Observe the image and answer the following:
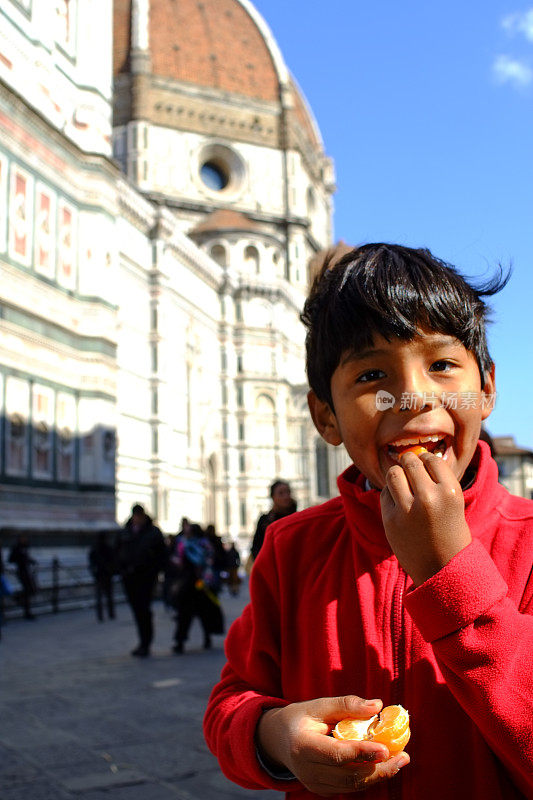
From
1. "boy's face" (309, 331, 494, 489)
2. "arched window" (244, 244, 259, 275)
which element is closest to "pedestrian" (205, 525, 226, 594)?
"boy's face" (309, 331, 494, 489)

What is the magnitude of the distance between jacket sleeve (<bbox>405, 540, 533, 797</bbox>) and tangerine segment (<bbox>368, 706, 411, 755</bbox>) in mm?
82

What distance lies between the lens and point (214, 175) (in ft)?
146

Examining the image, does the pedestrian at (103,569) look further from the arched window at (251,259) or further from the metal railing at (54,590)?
the arched window at (251,259)

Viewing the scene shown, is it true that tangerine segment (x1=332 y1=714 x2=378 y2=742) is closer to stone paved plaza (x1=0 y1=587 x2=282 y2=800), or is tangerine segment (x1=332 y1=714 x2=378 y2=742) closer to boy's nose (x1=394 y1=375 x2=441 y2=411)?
boy's nose (x1=394 y1=375 x2=441 y2=411)

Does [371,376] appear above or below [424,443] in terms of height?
above

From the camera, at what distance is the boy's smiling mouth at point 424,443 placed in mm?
1069

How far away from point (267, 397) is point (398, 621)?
3604cm

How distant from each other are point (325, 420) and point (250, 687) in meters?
0.48

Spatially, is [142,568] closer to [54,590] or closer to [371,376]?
[54,590]

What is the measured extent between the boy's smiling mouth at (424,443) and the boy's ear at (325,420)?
0.19m

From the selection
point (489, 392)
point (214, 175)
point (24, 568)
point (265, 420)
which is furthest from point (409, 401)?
point (214, 175)

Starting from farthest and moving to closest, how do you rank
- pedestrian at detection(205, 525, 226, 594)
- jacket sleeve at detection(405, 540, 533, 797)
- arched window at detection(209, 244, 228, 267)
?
arched window at detection(209, 244, 228, 267), pedestrian at detection(205, 525, 226, 594), jacket sleeve at detection(405, 540, 533, 797)

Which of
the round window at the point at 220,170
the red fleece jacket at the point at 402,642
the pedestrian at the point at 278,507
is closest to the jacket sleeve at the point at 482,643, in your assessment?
the red fleece jacket at the point at 402,642

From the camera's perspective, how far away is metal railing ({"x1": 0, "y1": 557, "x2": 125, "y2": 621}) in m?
12.1
